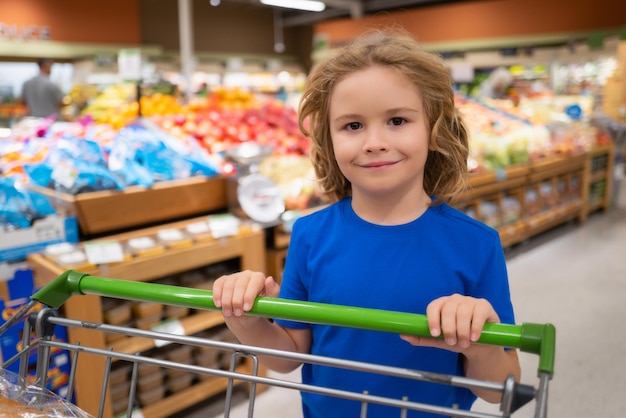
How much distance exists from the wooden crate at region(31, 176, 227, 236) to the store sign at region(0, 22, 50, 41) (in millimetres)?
7290

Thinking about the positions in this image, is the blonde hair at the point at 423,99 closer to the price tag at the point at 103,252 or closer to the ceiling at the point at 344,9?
the price tag at the point at 103,252

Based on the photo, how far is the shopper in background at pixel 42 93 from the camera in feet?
25.5

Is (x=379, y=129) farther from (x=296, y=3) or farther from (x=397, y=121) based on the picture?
(x=296, y=3)

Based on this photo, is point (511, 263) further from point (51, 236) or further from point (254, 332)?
point (254, 332)

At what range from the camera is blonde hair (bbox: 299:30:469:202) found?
1068mm

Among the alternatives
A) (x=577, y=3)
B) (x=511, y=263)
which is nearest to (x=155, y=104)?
(x=511, y=263)

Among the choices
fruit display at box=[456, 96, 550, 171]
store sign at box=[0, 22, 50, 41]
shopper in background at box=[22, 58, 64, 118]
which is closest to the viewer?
fruit display at box=[456, 96, 550, 171]

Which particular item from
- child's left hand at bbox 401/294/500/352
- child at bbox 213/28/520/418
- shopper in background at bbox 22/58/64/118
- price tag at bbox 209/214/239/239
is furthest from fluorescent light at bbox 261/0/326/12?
child's left hand at bbox 401/294/500/352

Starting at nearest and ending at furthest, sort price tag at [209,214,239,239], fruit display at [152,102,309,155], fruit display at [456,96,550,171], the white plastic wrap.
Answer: the white plastic wrap < price tag at [209,214,239,239] < fruit display at [152,102,309,155] < fruit display at [456,96,550,171]

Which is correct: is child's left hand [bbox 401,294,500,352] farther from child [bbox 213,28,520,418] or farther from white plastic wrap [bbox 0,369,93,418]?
white plastic wrap [bbox 0,369,93,418]

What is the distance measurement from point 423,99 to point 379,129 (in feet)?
0.49

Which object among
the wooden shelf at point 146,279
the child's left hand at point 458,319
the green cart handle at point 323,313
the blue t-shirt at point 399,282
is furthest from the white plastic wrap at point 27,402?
the wooden shelf at point 146,279

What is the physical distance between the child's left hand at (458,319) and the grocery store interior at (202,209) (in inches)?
4.3

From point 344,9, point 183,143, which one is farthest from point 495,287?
point 344,9
